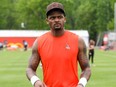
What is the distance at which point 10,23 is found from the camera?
441ft

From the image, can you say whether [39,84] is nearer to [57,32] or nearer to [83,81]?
[83,81]

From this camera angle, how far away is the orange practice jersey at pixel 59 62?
6555 millimetres

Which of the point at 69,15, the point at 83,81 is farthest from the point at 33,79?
the point at 69,15

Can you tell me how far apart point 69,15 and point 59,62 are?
121188mm

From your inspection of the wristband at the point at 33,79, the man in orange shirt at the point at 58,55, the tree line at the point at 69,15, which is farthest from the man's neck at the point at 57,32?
the tree line at the point at 69,15

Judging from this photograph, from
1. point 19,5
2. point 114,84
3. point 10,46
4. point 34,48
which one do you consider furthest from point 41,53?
point 19,5

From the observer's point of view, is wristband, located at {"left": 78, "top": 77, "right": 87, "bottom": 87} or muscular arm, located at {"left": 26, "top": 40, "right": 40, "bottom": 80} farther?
muscular arm, located at {"left": 26, "top": 40, "right": 40, "bottom": 80}

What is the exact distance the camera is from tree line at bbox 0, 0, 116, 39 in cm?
12325

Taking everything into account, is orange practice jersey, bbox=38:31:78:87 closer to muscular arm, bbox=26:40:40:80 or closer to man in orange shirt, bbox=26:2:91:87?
man in orange shirt, bbox=26:2:91:87

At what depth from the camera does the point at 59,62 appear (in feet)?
21.5

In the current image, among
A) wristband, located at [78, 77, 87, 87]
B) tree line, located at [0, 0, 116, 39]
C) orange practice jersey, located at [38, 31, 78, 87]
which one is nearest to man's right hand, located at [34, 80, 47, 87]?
orange practice jersey, located at [38, 31, 78, 87]

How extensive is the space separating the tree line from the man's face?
112 meters

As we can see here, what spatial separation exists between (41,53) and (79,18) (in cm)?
12113

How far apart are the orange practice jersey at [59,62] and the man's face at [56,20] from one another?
0.21 metres
